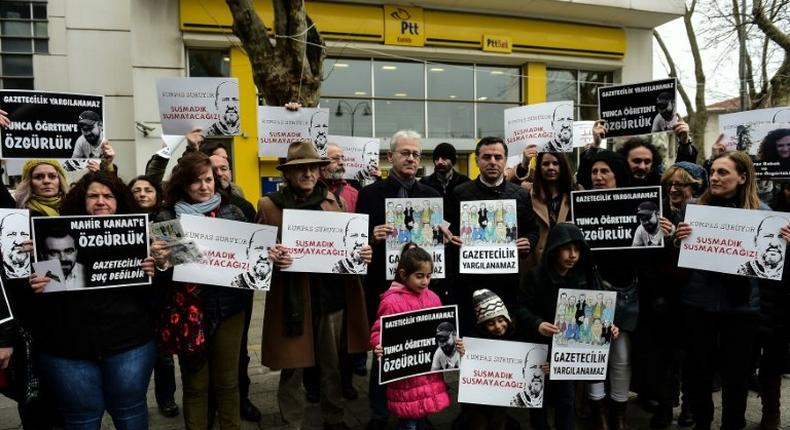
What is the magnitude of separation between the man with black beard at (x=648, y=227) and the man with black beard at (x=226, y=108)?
351 centimetres

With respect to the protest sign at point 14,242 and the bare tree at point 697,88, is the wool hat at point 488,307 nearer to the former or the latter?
the protest sign at point 14,242

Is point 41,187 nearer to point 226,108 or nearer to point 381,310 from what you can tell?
point 226,108

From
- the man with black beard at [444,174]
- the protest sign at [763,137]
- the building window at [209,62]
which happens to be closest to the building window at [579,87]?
the building window at [209,62]

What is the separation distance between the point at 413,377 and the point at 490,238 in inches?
47.0

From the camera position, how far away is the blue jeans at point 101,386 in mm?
2799

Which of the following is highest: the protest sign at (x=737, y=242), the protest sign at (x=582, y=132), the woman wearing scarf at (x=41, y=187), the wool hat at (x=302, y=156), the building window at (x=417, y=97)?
the building window at (x=417, y=97)

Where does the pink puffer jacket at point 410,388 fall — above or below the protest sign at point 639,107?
below

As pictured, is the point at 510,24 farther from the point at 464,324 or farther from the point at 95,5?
the point at 464,324

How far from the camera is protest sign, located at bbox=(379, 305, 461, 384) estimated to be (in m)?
3.17

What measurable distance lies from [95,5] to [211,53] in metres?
2.71

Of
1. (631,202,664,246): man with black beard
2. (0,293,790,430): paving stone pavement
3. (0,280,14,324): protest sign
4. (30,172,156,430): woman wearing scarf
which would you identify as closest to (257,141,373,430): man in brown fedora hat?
(0,293,790,430): paving stone pavement

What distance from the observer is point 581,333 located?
11.3 feet

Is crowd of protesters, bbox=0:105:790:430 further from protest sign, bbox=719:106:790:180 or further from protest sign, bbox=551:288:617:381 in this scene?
protest sign, bbox=719:106:790:180

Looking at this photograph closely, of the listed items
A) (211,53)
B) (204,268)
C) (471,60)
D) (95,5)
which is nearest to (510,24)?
(471,60)
